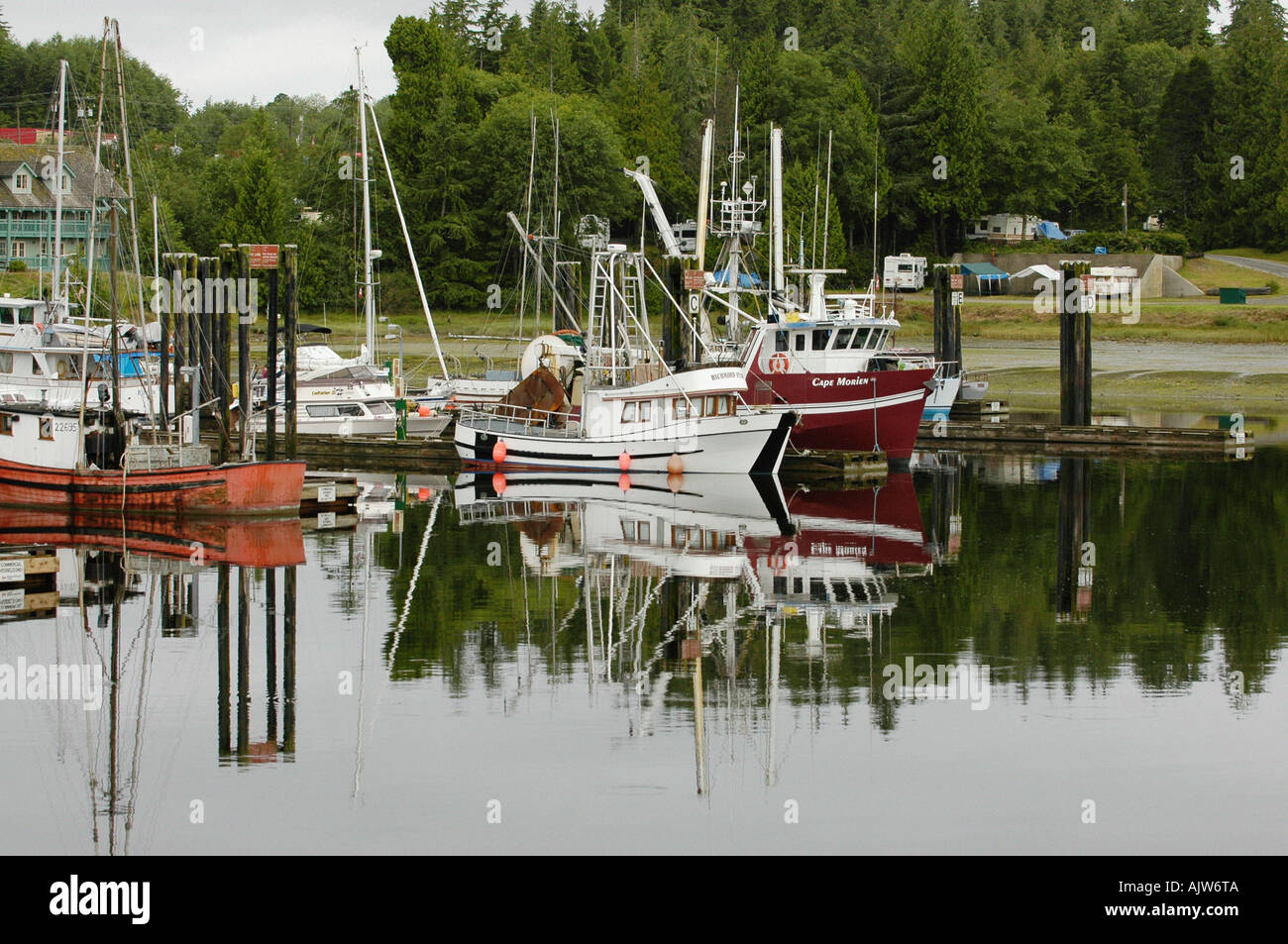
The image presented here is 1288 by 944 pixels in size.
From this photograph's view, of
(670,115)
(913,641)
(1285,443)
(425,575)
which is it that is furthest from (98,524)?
(670,115)

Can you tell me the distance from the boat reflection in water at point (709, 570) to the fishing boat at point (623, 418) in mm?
575

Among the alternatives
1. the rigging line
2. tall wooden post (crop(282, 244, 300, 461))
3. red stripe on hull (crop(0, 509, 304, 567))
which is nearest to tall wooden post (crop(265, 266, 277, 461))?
tall wooden post (crop(282, 244, 300, 461))

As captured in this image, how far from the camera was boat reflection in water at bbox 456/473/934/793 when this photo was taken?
19094mm

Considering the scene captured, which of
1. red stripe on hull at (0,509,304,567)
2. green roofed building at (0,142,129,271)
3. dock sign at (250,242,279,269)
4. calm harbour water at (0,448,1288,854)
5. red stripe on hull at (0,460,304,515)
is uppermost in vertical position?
green roofed building at (0,142,129,271)

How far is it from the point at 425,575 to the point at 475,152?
185 feet

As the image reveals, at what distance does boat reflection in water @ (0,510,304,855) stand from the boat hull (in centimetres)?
1036

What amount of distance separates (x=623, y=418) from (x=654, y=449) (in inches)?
47.4

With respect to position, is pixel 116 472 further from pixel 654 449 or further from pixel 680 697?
pixel 680 697

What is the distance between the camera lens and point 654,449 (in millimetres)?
40094

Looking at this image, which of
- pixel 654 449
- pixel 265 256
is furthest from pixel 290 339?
pixel 654 449

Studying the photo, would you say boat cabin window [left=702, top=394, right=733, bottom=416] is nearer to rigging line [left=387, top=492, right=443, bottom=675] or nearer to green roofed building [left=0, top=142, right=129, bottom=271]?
rigging line [left=387, top=492, right=443, bottom=675]

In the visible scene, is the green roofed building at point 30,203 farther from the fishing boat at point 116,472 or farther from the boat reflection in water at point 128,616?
the boat reflection in water at point 128,616

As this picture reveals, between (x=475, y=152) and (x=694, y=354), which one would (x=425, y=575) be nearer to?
(x=694, y=354)

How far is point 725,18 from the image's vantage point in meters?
129
